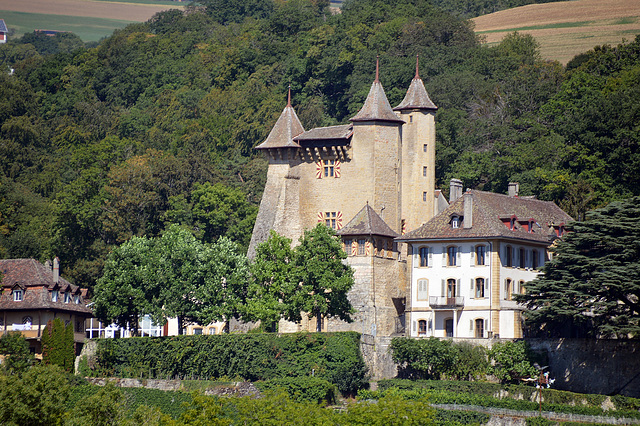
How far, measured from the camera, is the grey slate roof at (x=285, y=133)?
8794 cm

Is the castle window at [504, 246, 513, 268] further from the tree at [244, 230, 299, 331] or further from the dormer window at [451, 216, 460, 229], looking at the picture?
the tree at [244, 230, 299, 331]


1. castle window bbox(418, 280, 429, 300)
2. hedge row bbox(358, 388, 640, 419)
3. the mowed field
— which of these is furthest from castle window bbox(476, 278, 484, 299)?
the mowed field

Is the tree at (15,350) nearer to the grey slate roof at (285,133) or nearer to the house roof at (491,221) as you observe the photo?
the grey slate roof at (285,133)

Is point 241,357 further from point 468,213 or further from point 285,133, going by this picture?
point 285,133

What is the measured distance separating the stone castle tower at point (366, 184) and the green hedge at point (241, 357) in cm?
868

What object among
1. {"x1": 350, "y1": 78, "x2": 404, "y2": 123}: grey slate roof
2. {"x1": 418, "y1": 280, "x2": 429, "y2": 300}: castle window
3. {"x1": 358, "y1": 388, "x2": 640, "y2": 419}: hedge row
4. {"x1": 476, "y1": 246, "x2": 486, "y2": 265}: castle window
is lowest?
{"x1": 358, "y1": 388, "x2": 640, "y2": 419}: hedge row

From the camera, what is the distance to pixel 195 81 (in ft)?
498

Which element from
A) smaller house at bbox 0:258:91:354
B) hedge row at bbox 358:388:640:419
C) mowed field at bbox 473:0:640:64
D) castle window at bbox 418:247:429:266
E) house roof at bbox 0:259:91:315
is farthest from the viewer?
mowed field at bbox 473:0:640:64

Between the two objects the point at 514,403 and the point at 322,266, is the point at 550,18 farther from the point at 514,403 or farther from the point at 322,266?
the point at 514,403

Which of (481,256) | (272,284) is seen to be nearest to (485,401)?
(481,256)

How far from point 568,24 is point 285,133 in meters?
55.7

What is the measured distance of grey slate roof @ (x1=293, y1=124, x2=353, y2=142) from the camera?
280ft

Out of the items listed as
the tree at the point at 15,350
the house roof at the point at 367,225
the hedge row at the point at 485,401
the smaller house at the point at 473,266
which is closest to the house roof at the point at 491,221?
the smaller house at the point at 473,266

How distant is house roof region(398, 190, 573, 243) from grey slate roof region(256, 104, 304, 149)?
14894 millimetres
